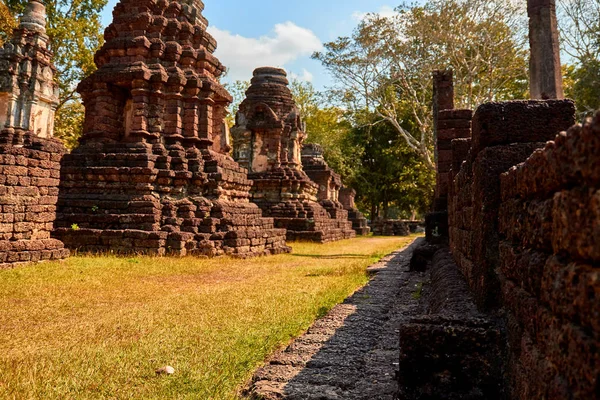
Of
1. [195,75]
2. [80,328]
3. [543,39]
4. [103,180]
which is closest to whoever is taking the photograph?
[80,328]

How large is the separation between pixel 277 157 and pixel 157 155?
8148 millimetres

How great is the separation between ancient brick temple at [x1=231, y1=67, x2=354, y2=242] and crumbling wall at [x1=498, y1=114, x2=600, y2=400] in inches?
585

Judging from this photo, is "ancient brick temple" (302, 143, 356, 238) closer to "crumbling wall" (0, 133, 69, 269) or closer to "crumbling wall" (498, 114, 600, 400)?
"crumbling wall" (0, 133, 69, 269)

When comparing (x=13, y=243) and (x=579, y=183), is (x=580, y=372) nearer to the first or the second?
(x=579, y=183)

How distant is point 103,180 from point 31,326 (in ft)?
23.1

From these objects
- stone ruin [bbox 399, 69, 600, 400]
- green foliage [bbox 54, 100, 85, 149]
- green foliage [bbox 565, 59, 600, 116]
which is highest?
green foliage [bbox 565, 59, 600, 116]

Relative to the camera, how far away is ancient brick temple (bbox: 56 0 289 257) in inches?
387

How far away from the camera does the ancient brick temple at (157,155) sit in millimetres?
9836

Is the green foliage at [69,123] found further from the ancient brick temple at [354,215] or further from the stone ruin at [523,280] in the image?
the stone ruin at [523,280]

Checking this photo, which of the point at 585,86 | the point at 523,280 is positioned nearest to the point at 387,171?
the point at 585,86

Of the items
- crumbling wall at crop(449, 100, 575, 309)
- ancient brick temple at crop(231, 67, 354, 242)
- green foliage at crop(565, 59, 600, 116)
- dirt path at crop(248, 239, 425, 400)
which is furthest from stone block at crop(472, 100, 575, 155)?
green foliage at crop(565, 59, 600, 116)

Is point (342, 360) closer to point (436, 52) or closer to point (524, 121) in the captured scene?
point (524, 121)

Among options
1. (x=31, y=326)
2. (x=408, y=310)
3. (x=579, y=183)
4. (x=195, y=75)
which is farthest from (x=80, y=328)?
(x=195, y=75)

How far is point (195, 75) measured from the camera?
1174 cm
